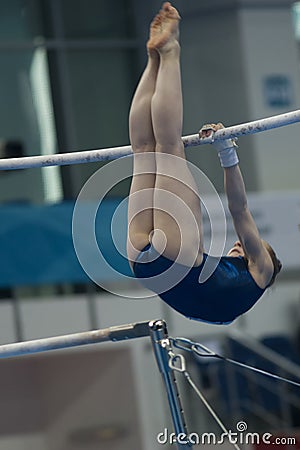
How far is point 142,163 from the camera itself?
3590 millimetres

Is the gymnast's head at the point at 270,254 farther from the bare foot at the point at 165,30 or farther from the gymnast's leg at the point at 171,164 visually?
the bare foot at the point at 165,30

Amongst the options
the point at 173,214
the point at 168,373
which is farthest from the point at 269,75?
the point at 168,373

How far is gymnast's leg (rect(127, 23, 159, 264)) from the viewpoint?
3576 millimetres

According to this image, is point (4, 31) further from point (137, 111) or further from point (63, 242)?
point (137, 111)

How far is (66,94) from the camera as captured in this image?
911 cm

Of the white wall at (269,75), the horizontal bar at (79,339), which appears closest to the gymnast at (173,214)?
the horizontal bar at (79,339)

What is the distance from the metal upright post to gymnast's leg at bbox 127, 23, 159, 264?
0.32 m

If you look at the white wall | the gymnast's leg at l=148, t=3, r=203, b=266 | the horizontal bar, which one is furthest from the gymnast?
the white wall

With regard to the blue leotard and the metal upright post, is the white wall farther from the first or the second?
the metal upright post

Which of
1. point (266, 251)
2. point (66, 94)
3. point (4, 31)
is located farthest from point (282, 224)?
point (266, 251)

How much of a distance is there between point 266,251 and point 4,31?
225 inches

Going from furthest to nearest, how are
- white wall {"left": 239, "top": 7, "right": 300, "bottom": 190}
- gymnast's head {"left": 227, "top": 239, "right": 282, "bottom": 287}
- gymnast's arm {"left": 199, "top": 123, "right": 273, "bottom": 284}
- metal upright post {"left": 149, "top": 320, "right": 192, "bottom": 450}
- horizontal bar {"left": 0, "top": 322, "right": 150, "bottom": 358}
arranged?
white wall {"left": 239, "top": 7, "right": 300, "bottom": 190} < gymnast's head {"left": 227, "top": 239, "right": 282, "bottom": 287} < gymnast's arm {"left": 199, "top": 123, "right": 273, "bottom": 284} < horizontal bar {"left": 0, "top": 322, "right": 150, "bottom": 358} < metal upright post {"left": 149, "top": 320, "right": 192, "bottom": 450}

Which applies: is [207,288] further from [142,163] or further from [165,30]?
[165,30]

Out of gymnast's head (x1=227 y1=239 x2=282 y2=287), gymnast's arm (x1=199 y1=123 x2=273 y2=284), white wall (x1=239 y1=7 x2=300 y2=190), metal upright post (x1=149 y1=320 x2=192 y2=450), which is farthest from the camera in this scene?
white wall (x1=239 y1=7 x2=300 y2=190)
